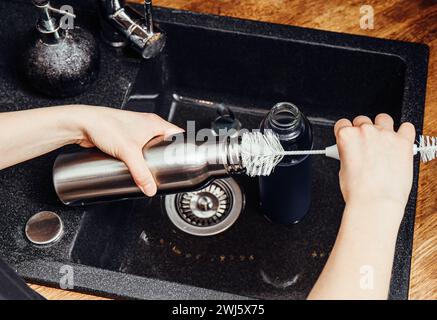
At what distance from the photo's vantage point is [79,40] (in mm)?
1064

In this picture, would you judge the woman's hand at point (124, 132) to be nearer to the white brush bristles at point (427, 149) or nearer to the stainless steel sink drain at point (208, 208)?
the stainless steel sink drain at point (208, 208)

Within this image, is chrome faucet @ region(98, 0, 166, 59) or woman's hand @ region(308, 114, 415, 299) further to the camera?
chrome faucet @ region(98, 0, 166, 59)

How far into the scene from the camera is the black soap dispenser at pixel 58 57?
3.43 ft

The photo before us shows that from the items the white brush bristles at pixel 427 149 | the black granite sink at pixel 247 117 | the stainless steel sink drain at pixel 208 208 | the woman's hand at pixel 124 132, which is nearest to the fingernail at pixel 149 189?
the woman's hand at pixel 124 132

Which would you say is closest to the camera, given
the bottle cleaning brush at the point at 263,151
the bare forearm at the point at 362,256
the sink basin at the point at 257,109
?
the bare forearm at the point at 362,256

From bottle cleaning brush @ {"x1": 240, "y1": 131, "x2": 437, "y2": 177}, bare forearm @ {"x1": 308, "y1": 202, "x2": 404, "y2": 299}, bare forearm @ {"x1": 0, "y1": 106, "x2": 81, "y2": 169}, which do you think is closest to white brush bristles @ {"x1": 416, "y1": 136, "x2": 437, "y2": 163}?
bottle cleaning brush @ {"x1": 240, "y1": 131, "x2": 437, "y2": 177}

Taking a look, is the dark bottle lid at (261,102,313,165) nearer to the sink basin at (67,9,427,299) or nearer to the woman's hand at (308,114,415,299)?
the woman's hand at (308,114,415,299)

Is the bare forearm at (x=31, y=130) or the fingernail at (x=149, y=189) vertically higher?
the bare forearm at (x=31, y=130)

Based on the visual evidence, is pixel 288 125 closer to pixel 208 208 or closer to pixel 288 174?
pixel 288 174

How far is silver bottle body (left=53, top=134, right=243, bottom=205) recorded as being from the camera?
0.90 meters

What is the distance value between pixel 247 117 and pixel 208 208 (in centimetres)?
23

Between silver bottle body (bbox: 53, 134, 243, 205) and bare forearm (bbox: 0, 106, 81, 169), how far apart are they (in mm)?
51

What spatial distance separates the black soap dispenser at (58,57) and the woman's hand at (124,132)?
4.2 inches

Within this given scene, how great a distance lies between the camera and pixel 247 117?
1291mm
